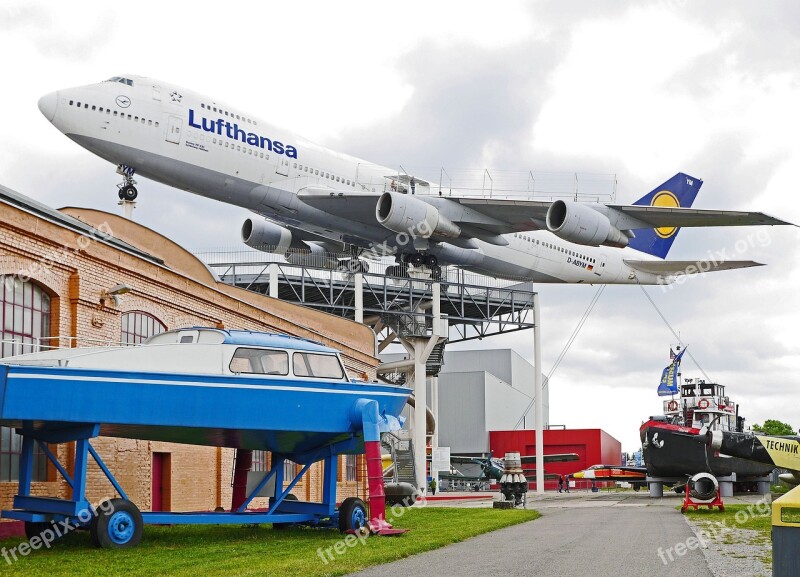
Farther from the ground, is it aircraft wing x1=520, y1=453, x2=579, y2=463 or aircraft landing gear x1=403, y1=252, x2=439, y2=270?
aircraft landing gear x1=403, y1=252, x2=439, y2=270

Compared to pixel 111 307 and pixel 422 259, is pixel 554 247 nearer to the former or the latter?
pixel 422 259

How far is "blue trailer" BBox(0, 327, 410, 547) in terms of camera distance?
43.5 ft

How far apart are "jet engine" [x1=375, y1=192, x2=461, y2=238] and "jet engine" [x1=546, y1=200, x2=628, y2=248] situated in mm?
4957

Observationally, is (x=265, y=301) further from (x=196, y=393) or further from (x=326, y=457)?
(x=196, y=393)

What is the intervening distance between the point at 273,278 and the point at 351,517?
2426cm

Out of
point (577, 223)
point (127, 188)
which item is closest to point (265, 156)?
point (127, 188)

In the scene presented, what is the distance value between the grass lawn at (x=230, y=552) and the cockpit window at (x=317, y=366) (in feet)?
8.90

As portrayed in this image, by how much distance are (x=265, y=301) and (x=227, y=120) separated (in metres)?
A: 9.61

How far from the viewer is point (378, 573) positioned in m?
11.3

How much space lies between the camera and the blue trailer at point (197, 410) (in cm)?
1327

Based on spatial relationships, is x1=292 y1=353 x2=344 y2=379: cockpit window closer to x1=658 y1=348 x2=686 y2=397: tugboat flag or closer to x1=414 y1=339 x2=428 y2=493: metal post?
x1=414 y1=339 x2=428 y2=493: metal post

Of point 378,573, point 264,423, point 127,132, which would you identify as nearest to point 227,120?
point 127,132

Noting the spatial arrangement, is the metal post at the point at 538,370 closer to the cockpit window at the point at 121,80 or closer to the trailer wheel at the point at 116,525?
the cockpit window at the point at 121,80

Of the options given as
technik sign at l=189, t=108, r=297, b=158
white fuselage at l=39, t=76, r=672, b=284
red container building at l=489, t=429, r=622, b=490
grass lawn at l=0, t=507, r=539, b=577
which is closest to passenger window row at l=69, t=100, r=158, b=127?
white fuselage at l=39, t=76, r=672, b=284
